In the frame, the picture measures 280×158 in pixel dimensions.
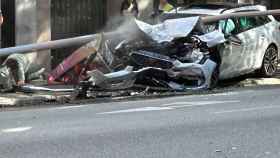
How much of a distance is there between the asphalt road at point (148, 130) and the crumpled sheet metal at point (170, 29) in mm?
2020

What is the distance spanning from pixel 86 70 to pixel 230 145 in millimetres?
5675

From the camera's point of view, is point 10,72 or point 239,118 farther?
point 10,72

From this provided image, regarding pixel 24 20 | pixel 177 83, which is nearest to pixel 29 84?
pixel 177 83

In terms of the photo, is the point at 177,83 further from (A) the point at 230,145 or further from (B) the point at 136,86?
(A) the point at 230,145

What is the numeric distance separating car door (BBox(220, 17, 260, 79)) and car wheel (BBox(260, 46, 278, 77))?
0.58 m

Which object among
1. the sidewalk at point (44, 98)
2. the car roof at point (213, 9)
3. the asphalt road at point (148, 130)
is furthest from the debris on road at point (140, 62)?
the asphalt road at point (148, 130)

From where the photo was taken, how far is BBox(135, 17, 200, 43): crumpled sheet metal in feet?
44.3

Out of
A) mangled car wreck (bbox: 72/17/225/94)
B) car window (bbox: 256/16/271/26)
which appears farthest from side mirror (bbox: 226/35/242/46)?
car window (bbox: 256/16/271/26)

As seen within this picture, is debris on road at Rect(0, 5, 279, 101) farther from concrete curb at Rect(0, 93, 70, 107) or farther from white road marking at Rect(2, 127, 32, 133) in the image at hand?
white road marking at Rect(2, 127, 32, 133)

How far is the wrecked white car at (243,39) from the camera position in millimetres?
14359

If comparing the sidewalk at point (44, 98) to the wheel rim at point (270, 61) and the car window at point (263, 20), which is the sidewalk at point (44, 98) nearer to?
the wheel rim at point (270, 61)

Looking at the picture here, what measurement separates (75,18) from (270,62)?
235 inches

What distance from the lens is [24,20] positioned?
695 inches

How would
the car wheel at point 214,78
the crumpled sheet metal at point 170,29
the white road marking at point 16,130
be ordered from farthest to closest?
the car wheel at point 214,78, the crumpled sheet metal at point 170,29, the white road marking at point 16,130
